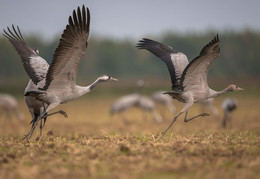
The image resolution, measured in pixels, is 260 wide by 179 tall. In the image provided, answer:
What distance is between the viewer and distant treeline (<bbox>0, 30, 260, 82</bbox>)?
5009 centimetres

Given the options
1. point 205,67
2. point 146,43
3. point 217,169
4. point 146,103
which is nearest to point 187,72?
point 205,67

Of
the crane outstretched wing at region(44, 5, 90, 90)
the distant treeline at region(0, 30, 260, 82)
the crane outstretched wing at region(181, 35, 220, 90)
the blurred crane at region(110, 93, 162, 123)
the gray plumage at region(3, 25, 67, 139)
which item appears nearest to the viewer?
the crane outstretched wing at region(44, 5, 90, 90)

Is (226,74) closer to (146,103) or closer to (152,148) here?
(146,103)

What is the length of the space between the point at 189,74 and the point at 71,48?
2.68 metres

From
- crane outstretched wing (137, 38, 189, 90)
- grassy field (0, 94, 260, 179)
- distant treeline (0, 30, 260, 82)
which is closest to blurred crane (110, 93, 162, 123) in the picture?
crane outstretched wing (137, 38, 189, 90)

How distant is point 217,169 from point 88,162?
168 cm

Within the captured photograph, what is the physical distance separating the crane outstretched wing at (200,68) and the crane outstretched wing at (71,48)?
227 centimetres

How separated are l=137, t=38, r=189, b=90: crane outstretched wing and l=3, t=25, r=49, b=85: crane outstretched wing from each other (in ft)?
7.85

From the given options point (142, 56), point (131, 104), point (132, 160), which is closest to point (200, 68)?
point (132, 160)

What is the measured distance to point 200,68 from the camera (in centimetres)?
756

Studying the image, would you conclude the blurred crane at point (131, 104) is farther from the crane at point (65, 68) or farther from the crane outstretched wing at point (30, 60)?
the crane at point (65, 68)

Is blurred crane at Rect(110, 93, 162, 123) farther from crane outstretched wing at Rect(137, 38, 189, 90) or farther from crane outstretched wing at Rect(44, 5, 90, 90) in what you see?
crane outstretched wing at Rect(44, 5, 90, 90)

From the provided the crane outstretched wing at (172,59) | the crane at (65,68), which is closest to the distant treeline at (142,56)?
the crane outstretched wing at (172,59)

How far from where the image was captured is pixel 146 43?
9180 mm
